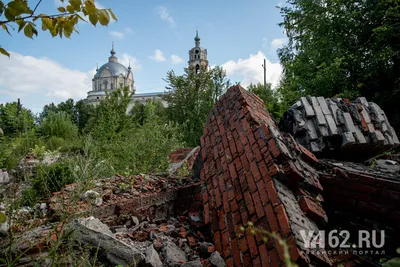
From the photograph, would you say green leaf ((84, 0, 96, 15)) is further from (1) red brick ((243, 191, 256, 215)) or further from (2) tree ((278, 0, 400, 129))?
(2) tree ((278, 0, 400, 129))

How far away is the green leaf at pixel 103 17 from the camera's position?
1104mm

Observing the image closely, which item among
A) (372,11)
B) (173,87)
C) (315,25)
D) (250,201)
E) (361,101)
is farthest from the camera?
(173,87)

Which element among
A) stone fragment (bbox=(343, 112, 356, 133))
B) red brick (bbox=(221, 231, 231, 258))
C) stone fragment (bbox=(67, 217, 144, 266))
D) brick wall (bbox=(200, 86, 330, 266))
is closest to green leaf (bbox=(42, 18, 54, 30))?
stone fragment (bbox=(67, 217, 144, 266))

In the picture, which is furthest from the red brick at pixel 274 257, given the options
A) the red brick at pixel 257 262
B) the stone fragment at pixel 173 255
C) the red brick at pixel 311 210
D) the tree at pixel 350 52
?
the tree at pixel 350 52

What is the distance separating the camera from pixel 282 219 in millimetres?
1852

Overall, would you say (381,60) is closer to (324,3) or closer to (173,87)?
(324,3)

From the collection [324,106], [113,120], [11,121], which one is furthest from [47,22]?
[11,121]

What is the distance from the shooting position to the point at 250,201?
7.43 ft

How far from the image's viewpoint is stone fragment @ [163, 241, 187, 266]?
85.3 inches

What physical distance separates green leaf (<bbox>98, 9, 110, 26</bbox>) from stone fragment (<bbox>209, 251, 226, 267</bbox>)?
2010mm

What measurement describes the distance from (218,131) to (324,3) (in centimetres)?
1128

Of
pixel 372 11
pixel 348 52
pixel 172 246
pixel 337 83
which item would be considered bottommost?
pixel 172 246

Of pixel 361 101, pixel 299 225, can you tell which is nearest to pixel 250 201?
pixel 299 225

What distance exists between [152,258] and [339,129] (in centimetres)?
300
